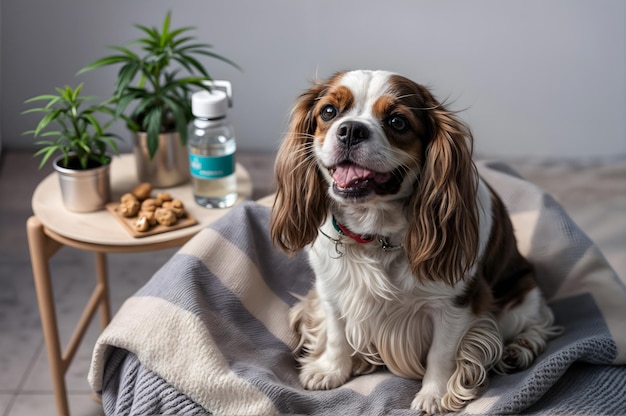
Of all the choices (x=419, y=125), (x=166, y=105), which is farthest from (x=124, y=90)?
(x=419, y=125)

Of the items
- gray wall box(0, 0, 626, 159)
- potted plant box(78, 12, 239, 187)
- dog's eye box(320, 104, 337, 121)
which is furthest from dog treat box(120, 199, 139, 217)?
gray wall box(0, 0, 626, 159)

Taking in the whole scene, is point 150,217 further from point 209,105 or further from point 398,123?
point 398,123

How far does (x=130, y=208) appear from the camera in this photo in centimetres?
202

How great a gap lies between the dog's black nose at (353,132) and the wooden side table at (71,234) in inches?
26.8

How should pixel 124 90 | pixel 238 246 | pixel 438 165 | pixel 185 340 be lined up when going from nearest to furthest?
pixel 438 165
pixel 185 340
pixel 238 246
pixel 124 90

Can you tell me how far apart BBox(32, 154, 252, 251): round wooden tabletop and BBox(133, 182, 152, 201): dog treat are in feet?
0.22

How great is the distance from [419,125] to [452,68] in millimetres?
1611

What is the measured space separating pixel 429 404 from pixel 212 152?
0.89 m

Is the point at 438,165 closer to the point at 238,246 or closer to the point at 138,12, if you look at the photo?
the point at 238,246

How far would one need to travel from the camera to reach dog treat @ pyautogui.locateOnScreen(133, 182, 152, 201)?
82.5 inches

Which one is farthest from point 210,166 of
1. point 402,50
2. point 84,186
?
point 402,50

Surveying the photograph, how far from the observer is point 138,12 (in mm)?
2982

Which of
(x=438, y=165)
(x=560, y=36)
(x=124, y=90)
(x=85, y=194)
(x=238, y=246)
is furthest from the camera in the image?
(x=560, y=36)

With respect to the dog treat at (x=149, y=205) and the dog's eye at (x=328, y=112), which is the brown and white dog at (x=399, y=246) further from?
the dog treat at (x=149, y=205)
